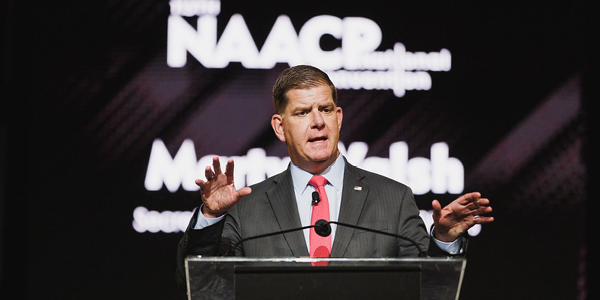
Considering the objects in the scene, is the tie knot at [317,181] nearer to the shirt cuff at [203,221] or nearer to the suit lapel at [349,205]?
the suit lapel at [349,205]

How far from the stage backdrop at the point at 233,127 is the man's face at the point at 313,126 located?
1388 mm

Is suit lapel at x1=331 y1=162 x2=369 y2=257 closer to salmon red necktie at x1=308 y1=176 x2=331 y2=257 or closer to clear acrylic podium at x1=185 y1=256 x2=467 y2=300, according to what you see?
salmon red necktie at x1=308 y1=176 x2=331 y2=257

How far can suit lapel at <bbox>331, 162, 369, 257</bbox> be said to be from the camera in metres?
2.19

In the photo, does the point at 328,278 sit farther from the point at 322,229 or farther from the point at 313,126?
the point at 313,126

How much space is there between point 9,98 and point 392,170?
7.37ft

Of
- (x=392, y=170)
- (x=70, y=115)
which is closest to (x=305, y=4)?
(x=392, y=170)

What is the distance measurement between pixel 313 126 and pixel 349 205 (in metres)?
0.31

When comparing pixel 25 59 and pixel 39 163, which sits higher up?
pixel 25 59

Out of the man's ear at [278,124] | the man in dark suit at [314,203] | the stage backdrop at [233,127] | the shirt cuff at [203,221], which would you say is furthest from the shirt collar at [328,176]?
the stage backdrop at [233,127]

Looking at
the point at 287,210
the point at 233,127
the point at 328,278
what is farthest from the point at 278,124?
the point at 233,127

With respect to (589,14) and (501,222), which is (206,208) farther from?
(589,14)

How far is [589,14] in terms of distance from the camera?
400 centimetres

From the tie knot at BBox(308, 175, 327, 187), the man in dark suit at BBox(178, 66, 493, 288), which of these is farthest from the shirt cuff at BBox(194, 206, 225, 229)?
the tie knot at BBox(308, 175, 327, 187)

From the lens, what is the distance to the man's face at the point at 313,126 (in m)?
2.38
